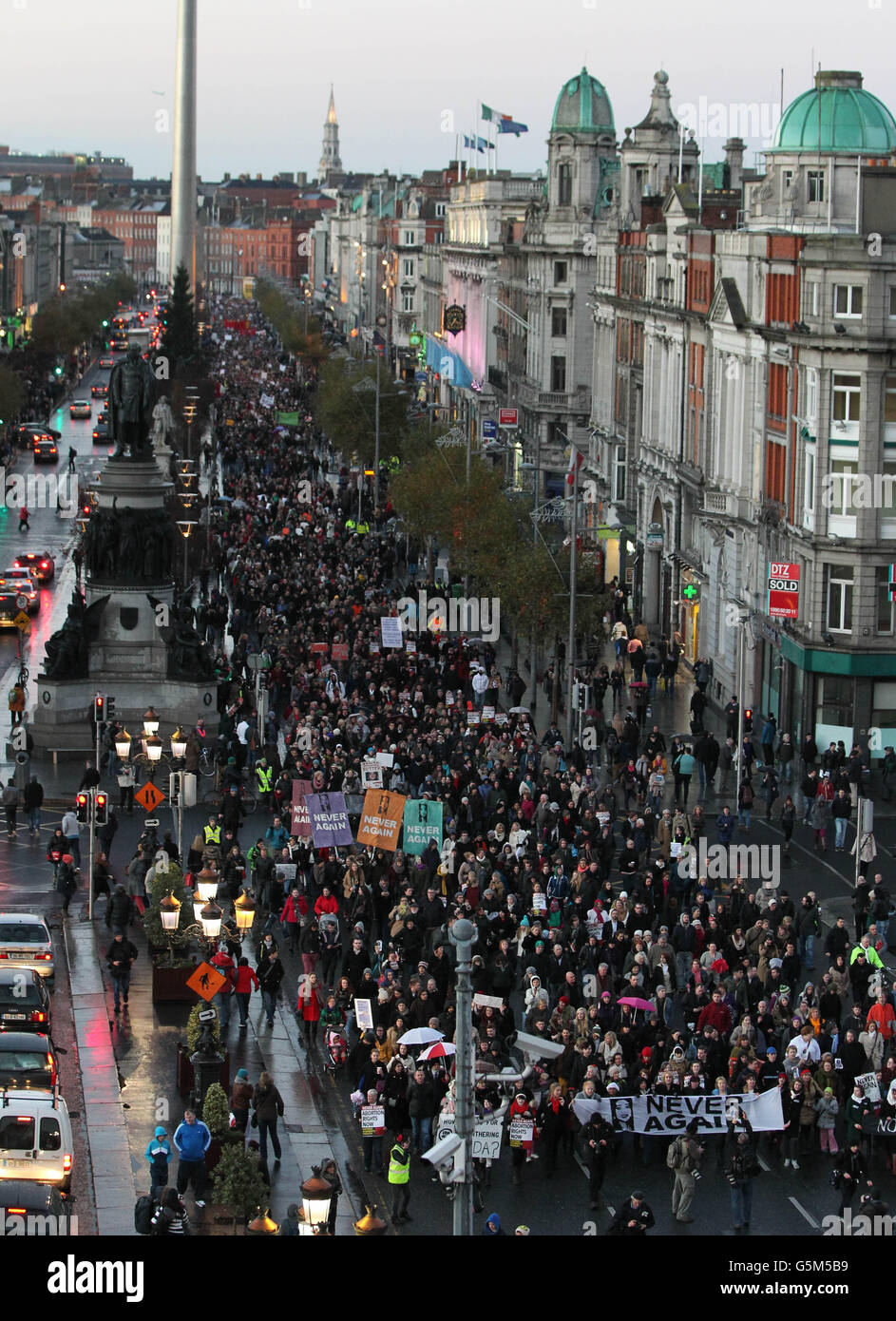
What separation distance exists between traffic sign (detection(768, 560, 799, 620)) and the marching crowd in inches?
108

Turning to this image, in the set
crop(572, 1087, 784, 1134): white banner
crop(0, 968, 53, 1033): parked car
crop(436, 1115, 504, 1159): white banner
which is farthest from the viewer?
crop(0, 968, 53, 1033): parked car

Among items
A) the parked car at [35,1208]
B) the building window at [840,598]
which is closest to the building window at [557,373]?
the building window at [840,598]

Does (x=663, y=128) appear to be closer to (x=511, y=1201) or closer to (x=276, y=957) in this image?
(x=276, y=957)

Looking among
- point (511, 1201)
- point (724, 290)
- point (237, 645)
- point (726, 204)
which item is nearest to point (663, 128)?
point (726, 204)

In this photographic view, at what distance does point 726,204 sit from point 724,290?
1301 cm

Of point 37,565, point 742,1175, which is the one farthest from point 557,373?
point 742,1175

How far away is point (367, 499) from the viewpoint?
103 metres

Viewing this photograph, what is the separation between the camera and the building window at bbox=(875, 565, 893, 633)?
50219 mm

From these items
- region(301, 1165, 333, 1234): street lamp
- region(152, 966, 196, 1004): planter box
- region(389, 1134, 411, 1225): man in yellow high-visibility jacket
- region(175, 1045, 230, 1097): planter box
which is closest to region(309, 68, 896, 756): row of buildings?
region(152, 966, 196, 1004): planter box

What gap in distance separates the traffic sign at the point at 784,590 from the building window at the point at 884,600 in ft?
5.52

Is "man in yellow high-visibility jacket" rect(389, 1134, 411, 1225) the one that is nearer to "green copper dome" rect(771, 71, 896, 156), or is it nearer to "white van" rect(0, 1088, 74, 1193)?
"white van" rect(0, 1088, 74, 1193)

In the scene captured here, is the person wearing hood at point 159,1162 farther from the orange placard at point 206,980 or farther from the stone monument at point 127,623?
the stone monument at point 127,623

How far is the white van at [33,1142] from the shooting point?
25172 millimetres
